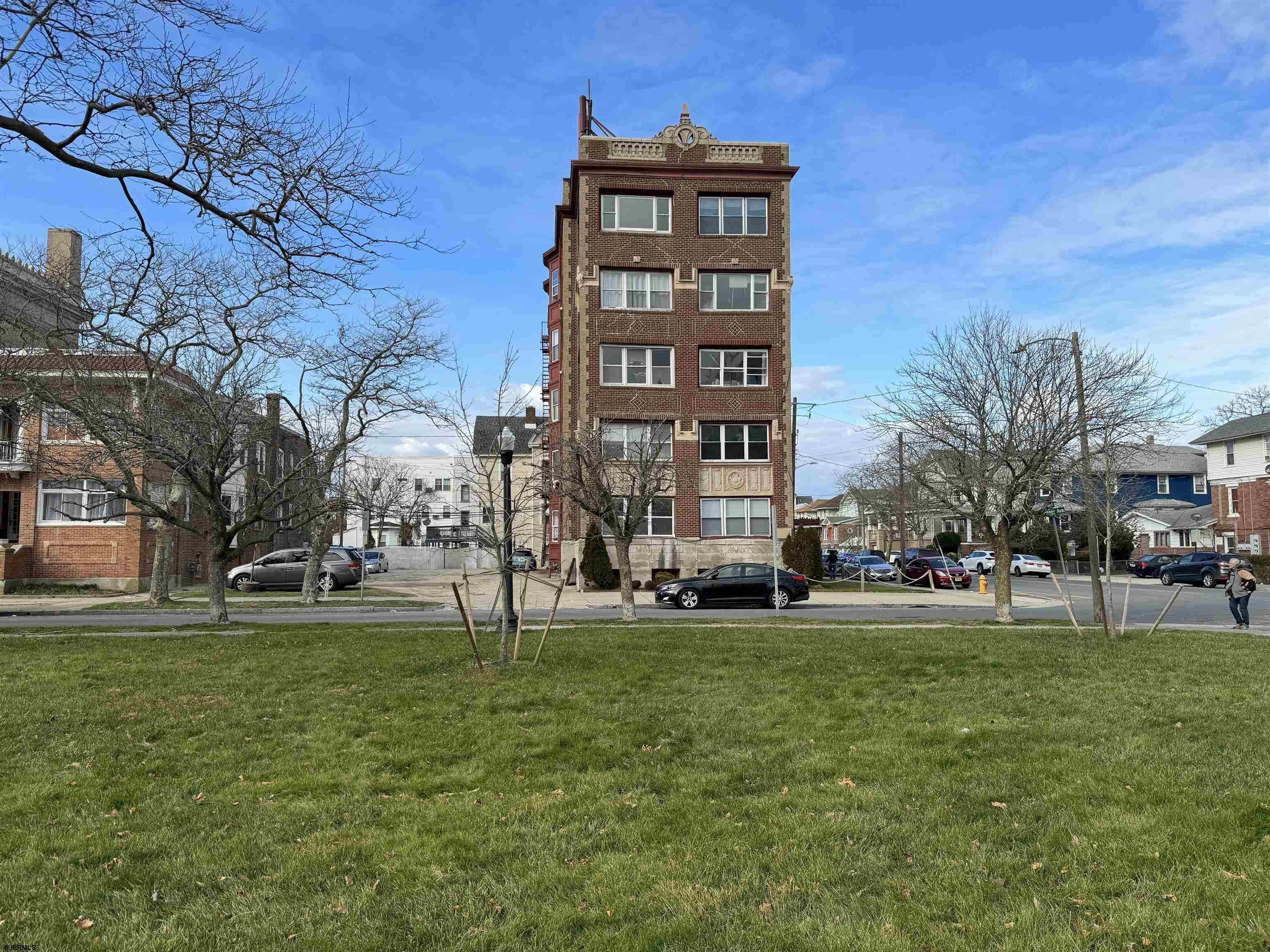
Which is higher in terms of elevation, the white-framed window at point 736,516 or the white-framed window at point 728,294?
the white-framed window at point 728,294

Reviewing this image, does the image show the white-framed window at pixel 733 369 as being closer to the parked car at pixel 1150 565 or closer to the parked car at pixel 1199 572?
the parked car at pixel 1199 572

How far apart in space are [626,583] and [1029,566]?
4266 cm

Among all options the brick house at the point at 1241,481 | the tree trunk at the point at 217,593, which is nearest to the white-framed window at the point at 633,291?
the tree trunk at the point at 217,593

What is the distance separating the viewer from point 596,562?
124ft

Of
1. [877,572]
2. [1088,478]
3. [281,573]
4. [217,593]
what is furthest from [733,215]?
[217,593]

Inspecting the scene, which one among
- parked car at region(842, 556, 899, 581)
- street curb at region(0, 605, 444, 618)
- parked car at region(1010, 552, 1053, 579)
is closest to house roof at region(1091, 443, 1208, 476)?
parked car at region(1010, 552, 1053, 579)

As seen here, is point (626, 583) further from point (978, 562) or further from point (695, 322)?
point (978, 562)

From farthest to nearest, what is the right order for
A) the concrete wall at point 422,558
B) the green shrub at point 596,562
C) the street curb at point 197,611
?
1. the concrete wall at point 422,558
2. the green shrub at point 596,562
3. the street curb at point 197,611

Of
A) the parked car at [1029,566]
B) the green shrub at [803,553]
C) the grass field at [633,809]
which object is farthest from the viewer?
the parked car at [1029,566]

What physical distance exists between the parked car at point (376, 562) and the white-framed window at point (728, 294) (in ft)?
99.6

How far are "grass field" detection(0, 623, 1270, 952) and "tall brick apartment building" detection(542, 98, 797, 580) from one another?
27.1 m

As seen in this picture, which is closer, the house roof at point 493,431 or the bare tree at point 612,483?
the bare tree at point 612,483

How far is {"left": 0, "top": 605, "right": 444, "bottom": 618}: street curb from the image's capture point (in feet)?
80.8

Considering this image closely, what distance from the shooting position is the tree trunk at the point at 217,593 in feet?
62.4
